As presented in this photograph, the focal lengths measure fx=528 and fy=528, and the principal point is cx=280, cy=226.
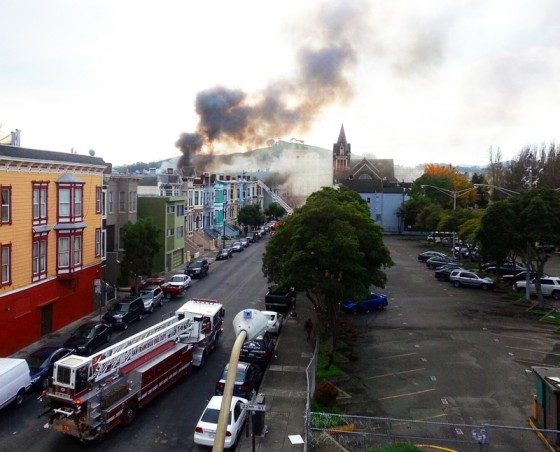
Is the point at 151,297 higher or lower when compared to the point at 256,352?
higher

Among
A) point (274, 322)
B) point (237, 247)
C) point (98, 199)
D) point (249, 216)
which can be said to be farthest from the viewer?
point (249, 216)

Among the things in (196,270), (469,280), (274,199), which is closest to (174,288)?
(196,270)

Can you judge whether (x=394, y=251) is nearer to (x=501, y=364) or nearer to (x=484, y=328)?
(x=484, y=328)

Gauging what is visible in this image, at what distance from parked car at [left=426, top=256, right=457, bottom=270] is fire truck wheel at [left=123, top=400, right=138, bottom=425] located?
38.0m

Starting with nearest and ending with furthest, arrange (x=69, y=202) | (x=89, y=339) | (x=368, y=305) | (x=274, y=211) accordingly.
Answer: (x=89, y=339) < (x=69, y=202) < (x=368, y=305) < (x=274, y=211)

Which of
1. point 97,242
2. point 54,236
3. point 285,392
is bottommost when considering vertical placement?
point 285,392

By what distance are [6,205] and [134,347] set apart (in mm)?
11836

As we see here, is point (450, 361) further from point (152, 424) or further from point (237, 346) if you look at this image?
point (237, 346)

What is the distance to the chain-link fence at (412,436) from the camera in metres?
13.3

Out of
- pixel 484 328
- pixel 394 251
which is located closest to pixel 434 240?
pixel 394 251

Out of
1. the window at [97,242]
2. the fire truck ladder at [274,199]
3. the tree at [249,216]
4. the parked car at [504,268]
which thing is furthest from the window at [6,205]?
the fire truck ladder at [274,199]

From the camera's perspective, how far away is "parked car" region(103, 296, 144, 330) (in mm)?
28578

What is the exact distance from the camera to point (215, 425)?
15133 mm

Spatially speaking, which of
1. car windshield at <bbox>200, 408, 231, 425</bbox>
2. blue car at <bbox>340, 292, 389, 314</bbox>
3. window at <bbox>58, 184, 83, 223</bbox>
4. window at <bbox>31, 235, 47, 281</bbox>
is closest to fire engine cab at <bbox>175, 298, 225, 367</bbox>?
car windshield at <bbox>200, 408, 231, 425</bbox>
